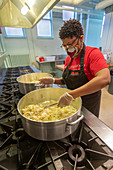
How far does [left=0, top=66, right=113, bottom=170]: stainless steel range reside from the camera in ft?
1.32

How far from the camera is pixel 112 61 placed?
147 inches

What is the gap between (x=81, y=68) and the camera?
85cm

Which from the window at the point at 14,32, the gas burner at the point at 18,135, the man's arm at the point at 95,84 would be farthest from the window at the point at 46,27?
the gas burner at the point at 18,135

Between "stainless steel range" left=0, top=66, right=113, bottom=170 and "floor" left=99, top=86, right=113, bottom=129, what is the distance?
159cm

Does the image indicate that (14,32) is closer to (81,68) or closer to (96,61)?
(81,68)

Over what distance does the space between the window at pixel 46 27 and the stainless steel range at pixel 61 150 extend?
196 inches

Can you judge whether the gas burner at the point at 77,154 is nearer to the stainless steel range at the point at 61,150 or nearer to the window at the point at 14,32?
the stainless steel range at the point at 61,150

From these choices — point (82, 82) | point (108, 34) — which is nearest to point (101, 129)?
point (82, 82)

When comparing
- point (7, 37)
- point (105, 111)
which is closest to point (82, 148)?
point (105, 111)

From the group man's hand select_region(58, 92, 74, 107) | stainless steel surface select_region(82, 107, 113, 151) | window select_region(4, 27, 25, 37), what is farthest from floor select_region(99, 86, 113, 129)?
window select_region(4, 27, 25, 37)

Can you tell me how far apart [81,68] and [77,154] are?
672 mm

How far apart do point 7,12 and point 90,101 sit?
177cm

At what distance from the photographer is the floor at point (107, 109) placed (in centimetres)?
→ 194

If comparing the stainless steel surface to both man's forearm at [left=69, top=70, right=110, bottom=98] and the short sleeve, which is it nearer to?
man's forearm at [left=69, top=70, right=110, bottom=98]
